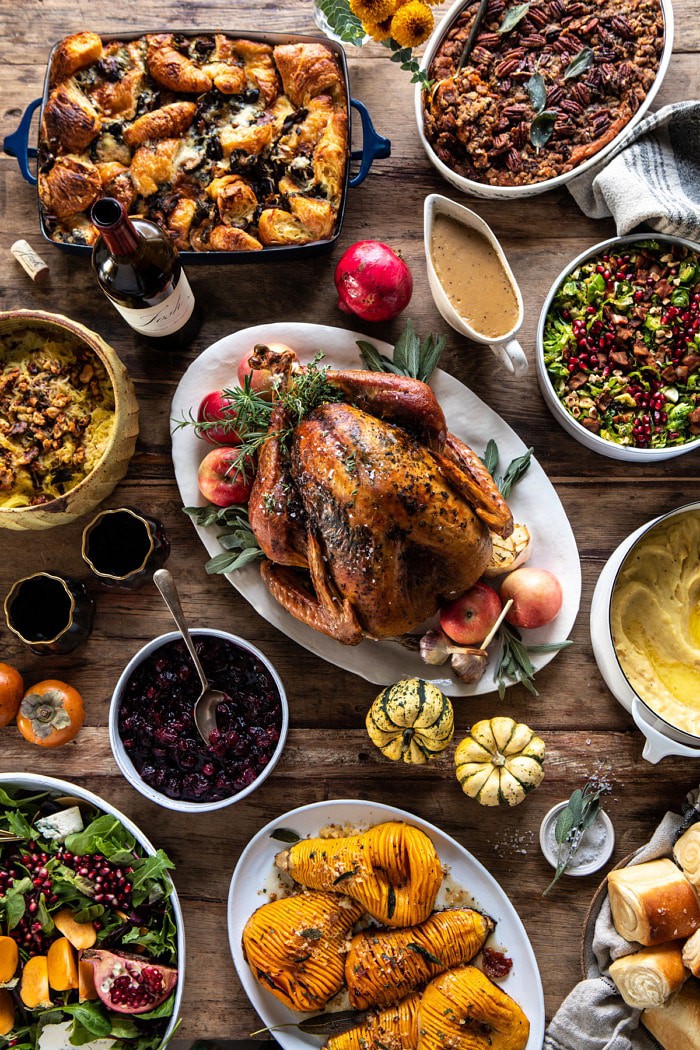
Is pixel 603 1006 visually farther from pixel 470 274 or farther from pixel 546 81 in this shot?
pixel 546 81

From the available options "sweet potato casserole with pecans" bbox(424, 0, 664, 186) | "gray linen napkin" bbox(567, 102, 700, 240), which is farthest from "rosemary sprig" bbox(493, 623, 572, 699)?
"sweet potato casserole with pecans" bbox(424, 0, 664, 186)

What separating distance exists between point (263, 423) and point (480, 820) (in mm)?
1219

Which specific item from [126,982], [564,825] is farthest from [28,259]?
[564,825]

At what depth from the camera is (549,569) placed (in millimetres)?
2213

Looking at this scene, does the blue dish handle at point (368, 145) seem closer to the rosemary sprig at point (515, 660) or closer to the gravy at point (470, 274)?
the gravy at point (470, 274)

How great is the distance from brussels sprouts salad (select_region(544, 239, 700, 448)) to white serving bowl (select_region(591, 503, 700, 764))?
276mm

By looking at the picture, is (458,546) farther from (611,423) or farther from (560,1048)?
(560,1048)

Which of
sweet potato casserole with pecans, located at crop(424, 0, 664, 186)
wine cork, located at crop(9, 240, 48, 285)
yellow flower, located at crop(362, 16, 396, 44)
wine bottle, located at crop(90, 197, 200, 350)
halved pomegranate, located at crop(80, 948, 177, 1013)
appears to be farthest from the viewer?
wine cork, located at crop(9, 240, 48, 285)

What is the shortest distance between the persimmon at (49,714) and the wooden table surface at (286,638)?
11cm

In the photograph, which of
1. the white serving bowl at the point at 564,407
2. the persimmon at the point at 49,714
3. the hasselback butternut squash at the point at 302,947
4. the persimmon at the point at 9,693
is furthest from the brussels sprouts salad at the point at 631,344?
the persimmon at the point at 9,693

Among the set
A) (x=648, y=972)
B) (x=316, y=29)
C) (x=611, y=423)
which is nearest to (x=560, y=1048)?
(x=648, y=972)

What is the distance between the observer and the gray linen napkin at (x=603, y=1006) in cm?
215

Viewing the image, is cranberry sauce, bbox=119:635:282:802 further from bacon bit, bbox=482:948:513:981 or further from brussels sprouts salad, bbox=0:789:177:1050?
bacon bit, bbox=482:948:513:981

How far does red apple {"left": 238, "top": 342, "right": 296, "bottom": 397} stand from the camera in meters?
2.07
